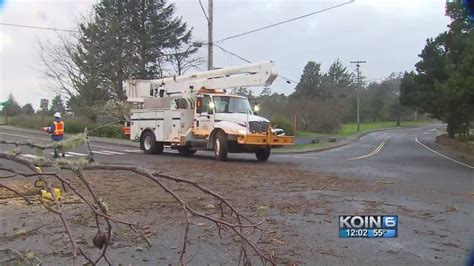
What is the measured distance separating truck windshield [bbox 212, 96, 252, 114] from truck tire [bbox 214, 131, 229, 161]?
1263mm

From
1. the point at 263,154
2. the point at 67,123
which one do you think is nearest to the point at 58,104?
the point at 67,123

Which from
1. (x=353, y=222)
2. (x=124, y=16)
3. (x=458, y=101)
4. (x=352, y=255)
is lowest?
(x=352, y=255)

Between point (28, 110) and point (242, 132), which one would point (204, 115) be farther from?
point (28, 110)

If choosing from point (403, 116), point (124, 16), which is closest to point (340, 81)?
point (403, 116)

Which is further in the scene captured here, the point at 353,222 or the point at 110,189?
the point at 110,189

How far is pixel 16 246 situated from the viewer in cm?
537

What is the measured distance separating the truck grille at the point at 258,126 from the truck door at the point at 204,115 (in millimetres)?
1777

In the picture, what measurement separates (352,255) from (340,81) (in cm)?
11186

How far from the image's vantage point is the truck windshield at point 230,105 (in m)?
19.0

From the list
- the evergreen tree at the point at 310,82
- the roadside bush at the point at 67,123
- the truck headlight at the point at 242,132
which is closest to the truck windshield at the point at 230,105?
the truck headlight at the point at 242,132

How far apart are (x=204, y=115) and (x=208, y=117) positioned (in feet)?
0.74

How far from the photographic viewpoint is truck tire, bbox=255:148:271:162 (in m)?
19.2

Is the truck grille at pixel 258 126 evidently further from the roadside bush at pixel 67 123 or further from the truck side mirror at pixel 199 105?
the roadside bush at pixel 67 123

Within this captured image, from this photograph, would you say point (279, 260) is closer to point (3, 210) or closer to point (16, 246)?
point (16, 246)
